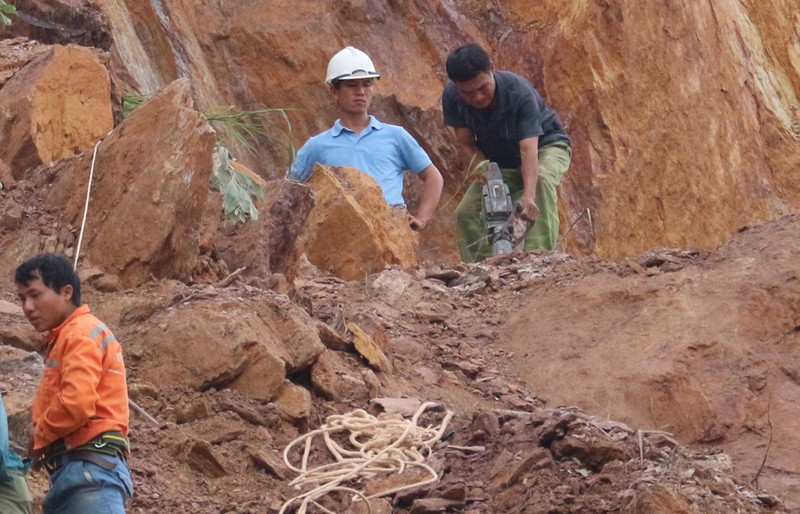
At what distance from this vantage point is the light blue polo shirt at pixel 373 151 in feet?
27.6

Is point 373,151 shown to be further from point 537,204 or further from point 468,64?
point 537,204

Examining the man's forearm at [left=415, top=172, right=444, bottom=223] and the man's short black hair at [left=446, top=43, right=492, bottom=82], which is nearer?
the man's short black hair at [left=446, top=43, right=492, bottom=82]

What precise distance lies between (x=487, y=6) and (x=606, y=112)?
151 cm

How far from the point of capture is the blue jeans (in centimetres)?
399

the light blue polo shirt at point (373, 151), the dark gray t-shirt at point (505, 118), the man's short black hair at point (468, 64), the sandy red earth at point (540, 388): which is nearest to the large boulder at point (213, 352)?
the sandy red earth at point (540, 388)

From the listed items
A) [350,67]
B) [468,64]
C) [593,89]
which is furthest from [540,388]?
[593,89]

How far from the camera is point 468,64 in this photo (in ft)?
26.8

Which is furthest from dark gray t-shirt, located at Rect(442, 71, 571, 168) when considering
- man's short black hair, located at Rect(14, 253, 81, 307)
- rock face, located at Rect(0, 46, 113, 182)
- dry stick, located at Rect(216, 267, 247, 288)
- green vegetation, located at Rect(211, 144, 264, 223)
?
man's short black hair, located at Rect(14, 253, 81, 307)

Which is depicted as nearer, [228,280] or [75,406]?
[75,406]

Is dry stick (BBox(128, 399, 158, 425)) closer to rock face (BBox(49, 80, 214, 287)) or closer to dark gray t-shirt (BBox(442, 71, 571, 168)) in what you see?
rock face (BBox(49, 80, 214, 287))

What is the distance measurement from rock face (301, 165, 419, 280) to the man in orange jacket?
418cm

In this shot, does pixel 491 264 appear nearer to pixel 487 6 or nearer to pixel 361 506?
pixel 361 506

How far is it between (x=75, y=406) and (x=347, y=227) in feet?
14.8

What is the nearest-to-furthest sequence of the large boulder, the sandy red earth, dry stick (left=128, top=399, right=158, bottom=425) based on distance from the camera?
the sandy red earth, dry stick (left=128, top=399, right=158, bottom=425), the large boulder
